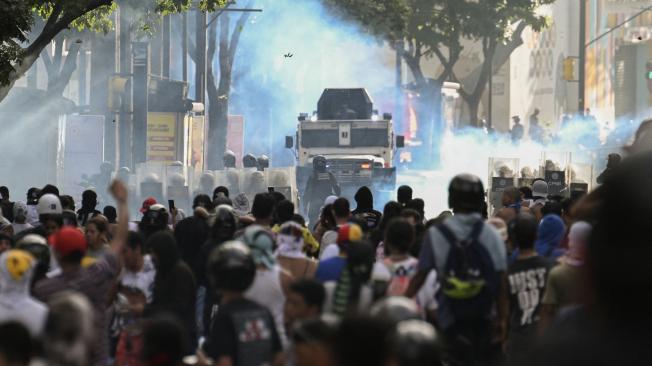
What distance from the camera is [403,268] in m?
8.78

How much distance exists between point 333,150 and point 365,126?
1.18 metres

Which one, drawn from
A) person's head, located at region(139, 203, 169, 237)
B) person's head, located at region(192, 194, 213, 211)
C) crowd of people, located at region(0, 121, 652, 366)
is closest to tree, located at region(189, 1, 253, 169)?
person's head, located at region(192, 194, 213, 211)

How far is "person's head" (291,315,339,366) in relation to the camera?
4781mm

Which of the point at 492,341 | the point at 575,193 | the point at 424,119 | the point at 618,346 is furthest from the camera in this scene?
the point at 424,119

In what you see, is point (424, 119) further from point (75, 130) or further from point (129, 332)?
point (129, 332)

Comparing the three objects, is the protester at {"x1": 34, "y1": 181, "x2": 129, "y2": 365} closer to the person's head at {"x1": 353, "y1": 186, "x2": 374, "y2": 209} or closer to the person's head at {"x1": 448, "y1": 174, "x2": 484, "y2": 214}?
the person's head at {"x1": 448, "y1": 174, "x2": 484, "y2": 214}

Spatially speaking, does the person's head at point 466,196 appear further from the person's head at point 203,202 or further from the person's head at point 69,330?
the person's head at point 203,202

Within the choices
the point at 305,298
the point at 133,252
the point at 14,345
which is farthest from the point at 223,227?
the point at 14,345

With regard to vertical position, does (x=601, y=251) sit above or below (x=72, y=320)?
above

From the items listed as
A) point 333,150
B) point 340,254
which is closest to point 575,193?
point 340,254

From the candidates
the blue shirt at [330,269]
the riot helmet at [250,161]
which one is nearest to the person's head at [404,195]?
the blue shirt at [330,269]

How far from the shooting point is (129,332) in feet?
27.7

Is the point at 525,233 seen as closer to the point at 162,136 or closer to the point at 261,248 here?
the point at 261,248

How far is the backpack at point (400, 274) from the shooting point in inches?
342
